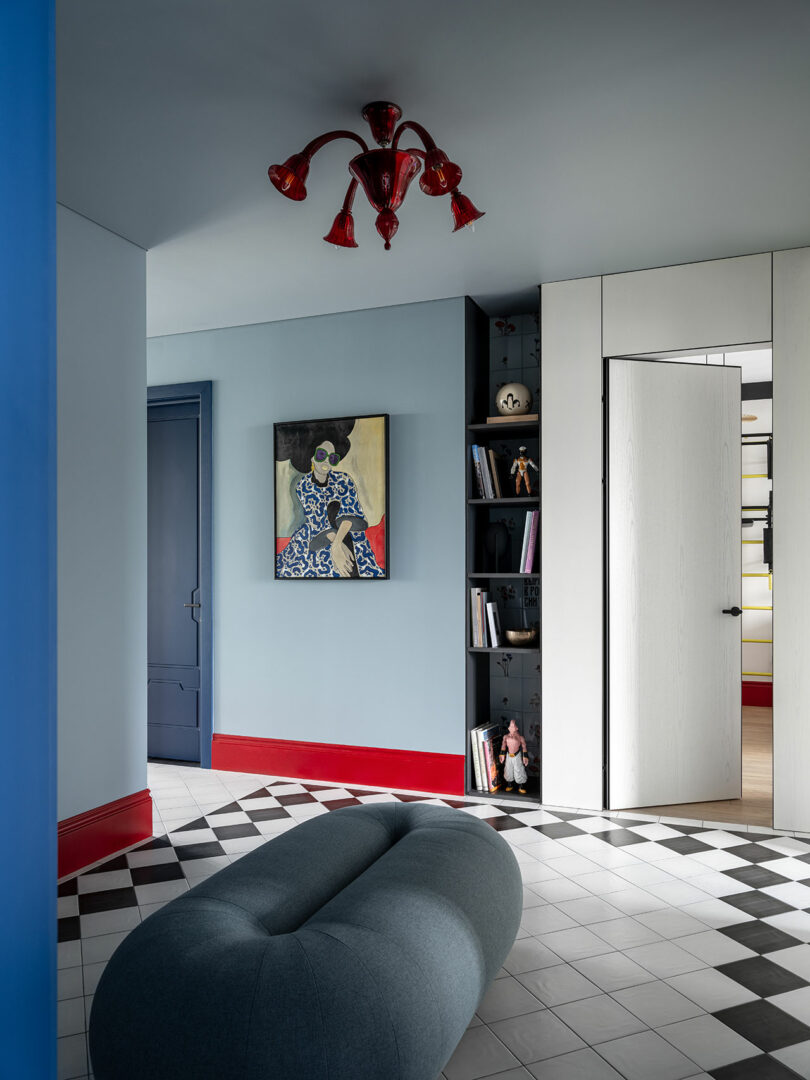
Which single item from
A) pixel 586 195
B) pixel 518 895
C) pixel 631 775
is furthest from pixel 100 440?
pixel 631 775

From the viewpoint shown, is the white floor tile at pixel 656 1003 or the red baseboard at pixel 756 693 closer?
the white floor tile at pixel 656 1003

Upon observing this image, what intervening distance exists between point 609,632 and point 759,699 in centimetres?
343

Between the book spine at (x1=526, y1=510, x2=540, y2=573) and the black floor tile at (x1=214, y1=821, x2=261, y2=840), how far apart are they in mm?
1871

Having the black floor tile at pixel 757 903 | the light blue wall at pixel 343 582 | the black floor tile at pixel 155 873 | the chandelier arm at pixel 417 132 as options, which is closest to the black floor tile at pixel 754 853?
the black floor tile at pixel 757 903

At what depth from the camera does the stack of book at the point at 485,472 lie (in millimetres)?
4207

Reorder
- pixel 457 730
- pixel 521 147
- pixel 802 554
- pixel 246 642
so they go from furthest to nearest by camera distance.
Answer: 1. pixel 246 642
2. pixel 457 730
3. pixel 802 554
4. pixel 521 147

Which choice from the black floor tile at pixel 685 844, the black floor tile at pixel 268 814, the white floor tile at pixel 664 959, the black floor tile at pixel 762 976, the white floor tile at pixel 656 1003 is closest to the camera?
the white floor tile at pixel 656 1003

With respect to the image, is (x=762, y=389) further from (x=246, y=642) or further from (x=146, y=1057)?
(x=146, y=1057)

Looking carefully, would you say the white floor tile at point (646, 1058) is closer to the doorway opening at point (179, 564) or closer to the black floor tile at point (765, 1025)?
the black floor tile at point (765, 1025)

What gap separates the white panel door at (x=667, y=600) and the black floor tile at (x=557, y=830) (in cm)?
36

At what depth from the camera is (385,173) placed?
2469mm

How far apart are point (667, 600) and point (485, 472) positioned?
3.74 ft

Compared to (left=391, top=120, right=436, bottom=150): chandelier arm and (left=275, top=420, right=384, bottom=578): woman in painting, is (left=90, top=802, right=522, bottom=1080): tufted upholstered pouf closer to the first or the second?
(left=391, top=120, right=436, bottom=150): chandelier arm

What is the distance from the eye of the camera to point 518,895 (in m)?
2.21
